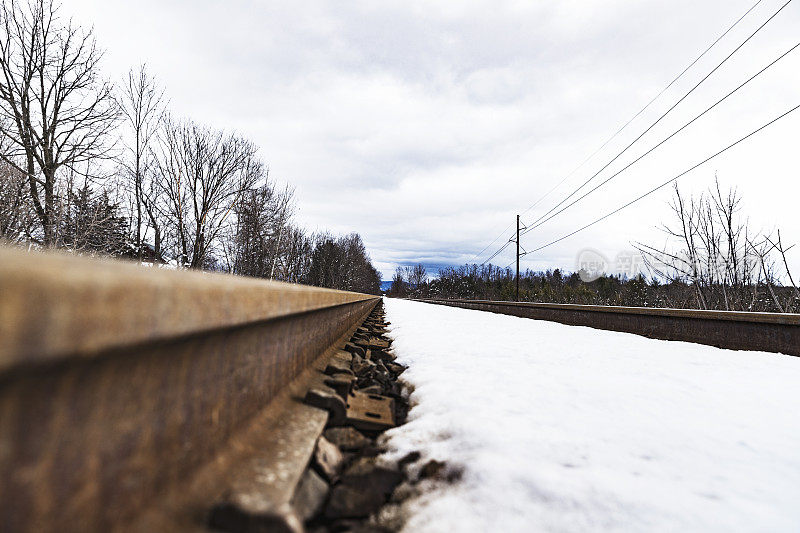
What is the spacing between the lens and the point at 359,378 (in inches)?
103

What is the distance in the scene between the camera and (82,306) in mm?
481

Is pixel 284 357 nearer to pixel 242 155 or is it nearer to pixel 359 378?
pixel 359 378

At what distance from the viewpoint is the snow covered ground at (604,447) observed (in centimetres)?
107

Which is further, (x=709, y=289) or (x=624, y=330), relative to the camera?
(x=709, y=289)

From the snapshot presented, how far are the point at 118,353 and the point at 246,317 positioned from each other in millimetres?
491

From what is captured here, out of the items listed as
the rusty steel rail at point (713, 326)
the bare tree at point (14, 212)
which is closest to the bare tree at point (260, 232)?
the bare tree at point (14, 212)

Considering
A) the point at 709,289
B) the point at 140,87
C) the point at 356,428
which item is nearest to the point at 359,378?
the point at 356,428

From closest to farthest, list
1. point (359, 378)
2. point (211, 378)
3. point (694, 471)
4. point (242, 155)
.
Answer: point (211, 378) → point (694, 471) → point (359, 378) → point (242, 155)

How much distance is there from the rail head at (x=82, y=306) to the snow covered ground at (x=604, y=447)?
32.2 inches

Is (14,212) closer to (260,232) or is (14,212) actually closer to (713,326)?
(713,326)

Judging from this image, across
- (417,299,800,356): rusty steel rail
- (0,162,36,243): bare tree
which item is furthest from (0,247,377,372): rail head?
(0,162,36,243): bare tree

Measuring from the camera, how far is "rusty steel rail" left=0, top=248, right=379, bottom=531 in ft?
1.47

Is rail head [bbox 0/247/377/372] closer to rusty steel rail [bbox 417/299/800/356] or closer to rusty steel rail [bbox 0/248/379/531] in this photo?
rusty steel rail [bbox 0/248/379/531]

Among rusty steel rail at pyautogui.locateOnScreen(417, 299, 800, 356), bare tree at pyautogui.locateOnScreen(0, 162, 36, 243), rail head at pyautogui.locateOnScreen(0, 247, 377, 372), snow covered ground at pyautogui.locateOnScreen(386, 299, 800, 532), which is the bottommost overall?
snow covered ground at pyautogui.locateOnScreen(386, 299, 800, 532)
